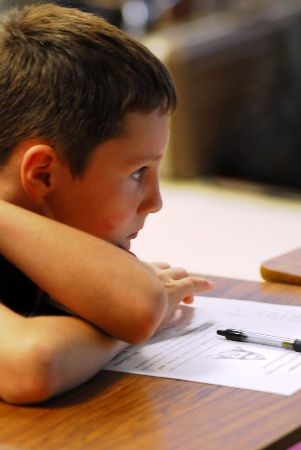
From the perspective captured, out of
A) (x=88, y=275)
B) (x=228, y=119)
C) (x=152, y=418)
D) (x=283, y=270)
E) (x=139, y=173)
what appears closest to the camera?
(x=152, y=418)

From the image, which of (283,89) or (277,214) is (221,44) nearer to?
(283,89)

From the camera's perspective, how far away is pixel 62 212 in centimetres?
94

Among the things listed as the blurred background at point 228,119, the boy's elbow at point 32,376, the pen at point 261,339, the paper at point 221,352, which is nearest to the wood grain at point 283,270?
the paper at point 221,352

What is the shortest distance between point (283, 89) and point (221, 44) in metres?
0.45

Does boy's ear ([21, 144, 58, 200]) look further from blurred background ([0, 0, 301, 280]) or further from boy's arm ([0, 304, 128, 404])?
blurred background ([0, 0, 301, 280])

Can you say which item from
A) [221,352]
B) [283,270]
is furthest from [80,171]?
[283,270]

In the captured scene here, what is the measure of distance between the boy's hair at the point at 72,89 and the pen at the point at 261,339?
244 mm

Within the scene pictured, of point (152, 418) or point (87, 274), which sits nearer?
point (152, 418)

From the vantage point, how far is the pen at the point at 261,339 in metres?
0.88

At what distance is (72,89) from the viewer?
922 millimetres

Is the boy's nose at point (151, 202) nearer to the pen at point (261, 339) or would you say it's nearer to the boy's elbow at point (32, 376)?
the pen at point (261, 339)

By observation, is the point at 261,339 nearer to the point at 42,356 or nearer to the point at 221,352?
the point at 221,352

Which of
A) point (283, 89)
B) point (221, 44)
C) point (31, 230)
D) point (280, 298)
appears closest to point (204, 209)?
point (283, 89)

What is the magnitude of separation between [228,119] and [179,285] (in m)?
2.84
